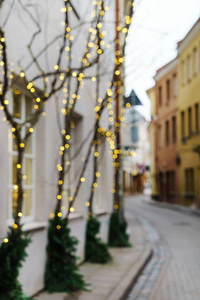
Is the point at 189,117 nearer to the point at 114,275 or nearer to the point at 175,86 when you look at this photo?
the point at 175,86

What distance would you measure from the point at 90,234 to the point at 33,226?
9.98 feet

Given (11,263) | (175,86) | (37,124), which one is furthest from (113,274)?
(175,86)

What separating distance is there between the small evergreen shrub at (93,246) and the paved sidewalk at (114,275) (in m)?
0.18

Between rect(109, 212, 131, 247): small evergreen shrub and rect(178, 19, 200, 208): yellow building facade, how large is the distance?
592 inches

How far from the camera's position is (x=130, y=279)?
7.81 metres

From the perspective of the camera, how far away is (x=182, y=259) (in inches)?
426

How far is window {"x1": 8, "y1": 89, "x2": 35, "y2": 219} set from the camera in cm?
647

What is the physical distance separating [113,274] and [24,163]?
2.41 meters

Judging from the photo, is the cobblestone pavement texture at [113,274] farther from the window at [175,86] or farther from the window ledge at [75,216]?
the window at [175,86]

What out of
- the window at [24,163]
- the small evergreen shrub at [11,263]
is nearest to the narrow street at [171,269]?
the window at [24,163]

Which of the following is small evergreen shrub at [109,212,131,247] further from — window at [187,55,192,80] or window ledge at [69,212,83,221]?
window at [187,55,192,80]

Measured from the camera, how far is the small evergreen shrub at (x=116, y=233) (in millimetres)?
11906

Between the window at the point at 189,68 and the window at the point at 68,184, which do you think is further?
the window at the point at 189,68

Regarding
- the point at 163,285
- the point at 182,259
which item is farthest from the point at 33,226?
the point at 182,259
